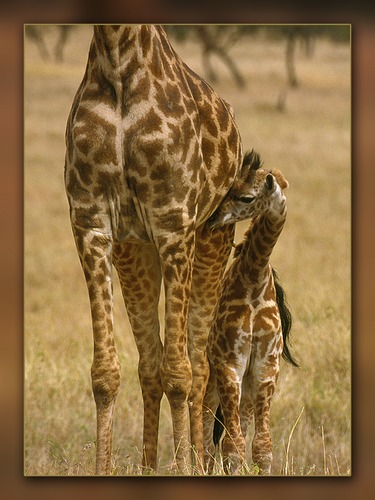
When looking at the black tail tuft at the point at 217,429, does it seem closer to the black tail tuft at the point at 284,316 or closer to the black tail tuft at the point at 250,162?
the black tail tuft at the point at 284,316

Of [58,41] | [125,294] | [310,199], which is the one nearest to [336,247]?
[310,199]

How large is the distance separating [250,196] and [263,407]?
0.66 metres

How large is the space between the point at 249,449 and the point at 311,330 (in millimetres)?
473

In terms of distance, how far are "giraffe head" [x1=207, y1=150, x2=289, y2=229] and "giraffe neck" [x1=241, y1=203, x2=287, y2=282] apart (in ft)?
0.11

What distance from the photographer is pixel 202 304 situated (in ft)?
12.5

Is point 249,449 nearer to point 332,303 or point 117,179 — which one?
point 332,303

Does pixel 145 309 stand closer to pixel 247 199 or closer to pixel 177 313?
pixel 177 313

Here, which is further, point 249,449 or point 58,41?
point 249,449

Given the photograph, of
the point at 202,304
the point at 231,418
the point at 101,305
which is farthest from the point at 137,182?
the point at 231,418

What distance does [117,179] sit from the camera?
338 centimetres

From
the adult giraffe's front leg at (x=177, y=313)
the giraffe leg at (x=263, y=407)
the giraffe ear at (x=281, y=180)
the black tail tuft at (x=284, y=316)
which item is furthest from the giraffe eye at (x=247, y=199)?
the giraffe leg at (x=263, y=407)

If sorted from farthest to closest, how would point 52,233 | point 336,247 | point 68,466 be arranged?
1. point 52,233
2. point 336,247
3. point 68,466

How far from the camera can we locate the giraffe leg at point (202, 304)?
3.79 m

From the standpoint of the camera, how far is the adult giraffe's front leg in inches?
136
